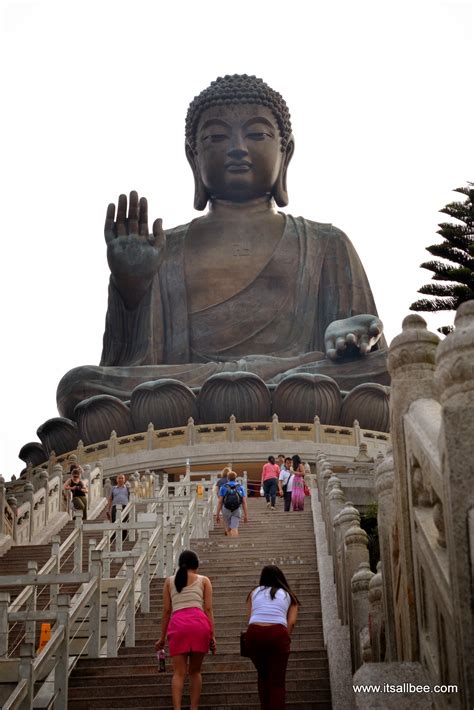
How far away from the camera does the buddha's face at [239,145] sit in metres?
26.1

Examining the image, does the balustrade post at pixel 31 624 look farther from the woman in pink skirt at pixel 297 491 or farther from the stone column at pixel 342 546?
the woman in pink skirt at pixel 297 491

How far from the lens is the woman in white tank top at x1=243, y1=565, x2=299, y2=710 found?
17.6 ft

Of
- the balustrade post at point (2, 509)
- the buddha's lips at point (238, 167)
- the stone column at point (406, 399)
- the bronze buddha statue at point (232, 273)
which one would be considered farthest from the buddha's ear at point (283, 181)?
the stone column at point (406, 399)

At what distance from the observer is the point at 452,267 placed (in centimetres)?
1647

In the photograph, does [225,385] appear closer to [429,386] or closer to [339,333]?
[339,333]

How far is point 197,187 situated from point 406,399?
22762mm

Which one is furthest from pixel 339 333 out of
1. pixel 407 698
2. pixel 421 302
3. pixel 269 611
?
pixel 407 698

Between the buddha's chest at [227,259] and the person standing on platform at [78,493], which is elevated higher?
the buddha's chest at [227,259]

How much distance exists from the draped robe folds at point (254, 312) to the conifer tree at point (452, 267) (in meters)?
7.19

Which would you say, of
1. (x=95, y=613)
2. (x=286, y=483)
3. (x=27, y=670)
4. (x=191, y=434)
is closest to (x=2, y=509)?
(x=286, y=483)

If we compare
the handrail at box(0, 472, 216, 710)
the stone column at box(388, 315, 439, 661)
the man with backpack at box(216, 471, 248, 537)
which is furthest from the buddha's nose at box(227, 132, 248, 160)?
the stone column at box(388, 315, 439, 661)

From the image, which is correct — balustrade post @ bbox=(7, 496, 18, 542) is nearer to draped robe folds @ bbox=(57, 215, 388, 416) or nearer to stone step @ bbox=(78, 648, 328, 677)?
stone step @ bbox=(78, 648, 328, 677)

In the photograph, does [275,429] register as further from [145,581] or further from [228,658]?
[228,658]

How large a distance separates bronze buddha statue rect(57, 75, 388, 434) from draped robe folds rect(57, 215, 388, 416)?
2 cm
